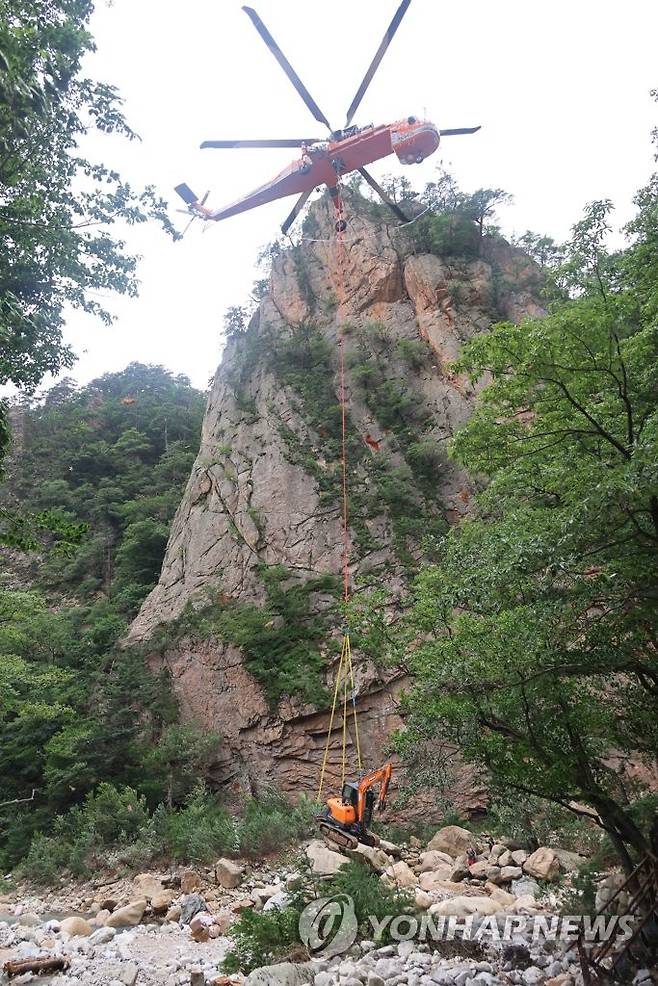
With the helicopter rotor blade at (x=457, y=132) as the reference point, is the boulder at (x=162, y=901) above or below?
below

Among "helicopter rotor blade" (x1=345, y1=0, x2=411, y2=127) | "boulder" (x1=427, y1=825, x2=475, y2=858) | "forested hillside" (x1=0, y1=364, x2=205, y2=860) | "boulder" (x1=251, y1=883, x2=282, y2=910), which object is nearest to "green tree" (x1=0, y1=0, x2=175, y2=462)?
"forested hillside" (x1=0, y1=364, x2=205, y2=860)

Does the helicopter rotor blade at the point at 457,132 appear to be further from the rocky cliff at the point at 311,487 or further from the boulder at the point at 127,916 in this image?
the boulder at the point at 127,916

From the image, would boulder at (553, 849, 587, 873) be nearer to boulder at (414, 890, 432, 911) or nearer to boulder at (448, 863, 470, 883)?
boulder at (448, 863, 470, 883)

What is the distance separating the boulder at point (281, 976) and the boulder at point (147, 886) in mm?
5727

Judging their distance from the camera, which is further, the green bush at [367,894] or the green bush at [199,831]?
the green bush at [199,831]

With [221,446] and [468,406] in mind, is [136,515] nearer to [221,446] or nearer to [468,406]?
[221,446]

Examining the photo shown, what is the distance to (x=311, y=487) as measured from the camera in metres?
19.0

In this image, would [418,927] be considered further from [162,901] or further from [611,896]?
[162,901]

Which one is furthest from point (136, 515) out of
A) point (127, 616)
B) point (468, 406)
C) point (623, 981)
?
point (623, 981)

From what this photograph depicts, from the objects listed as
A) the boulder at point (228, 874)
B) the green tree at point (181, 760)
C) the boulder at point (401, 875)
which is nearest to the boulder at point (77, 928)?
the boulder at point (228, 874)

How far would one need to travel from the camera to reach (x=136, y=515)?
24547 millimetres

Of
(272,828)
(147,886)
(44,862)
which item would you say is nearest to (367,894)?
(272,828)

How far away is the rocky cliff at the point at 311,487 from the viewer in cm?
1502

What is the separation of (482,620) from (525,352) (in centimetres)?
252
